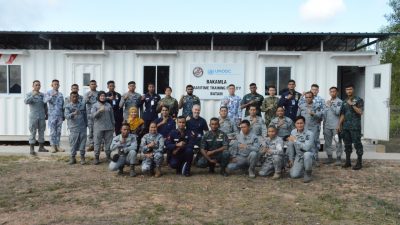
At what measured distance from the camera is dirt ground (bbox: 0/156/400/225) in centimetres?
464

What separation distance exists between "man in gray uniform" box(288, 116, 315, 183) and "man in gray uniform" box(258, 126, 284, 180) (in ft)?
0.68

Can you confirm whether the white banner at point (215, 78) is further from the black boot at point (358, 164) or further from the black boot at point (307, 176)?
the black boot at point (307, 176)

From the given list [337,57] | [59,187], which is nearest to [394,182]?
[337,57]

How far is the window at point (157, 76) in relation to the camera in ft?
34.1

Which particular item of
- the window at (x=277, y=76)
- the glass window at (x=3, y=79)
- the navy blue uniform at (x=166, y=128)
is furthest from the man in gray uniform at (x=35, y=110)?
the window at (x=277, y=76)

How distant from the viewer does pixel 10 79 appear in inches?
416

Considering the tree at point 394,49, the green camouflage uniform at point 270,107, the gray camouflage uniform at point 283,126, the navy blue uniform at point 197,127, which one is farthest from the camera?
the tree at point 394,49

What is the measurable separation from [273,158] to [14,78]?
738 centimetres

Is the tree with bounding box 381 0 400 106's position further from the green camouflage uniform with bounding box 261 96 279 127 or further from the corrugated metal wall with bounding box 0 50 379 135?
the green camouflage uniform with bounding box 261 96 279 127

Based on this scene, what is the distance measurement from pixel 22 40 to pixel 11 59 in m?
1.18

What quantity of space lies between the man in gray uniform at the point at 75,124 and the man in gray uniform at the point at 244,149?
3026mm

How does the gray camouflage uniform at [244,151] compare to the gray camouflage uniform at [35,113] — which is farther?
the gray camouflage uniform at [35,113]

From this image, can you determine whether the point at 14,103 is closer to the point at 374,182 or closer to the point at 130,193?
the point at 130,193

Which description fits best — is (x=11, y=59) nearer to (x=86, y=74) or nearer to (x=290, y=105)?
(x=86, y=74)
